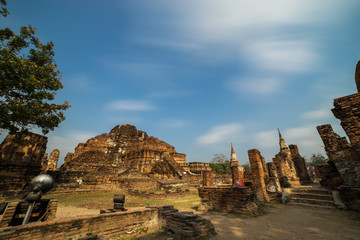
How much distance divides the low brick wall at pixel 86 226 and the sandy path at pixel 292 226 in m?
2.38

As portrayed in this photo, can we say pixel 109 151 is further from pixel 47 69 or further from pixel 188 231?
pixel 188 231

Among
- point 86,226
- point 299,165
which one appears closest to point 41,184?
point 86,226

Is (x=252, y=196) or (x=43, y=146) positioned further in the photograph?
(x=43, y=146)

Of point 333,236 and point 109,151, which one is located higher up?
point 109,151

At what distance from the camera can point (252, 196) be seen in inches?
251

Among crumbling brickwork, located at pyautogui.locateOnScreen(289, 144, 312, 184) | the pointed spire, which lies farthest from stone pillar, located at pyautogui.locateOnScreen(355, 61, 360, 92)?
the pointed spire

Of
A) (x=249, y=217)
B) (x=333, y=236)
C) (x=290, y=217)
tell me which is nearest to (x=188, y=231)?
(x=249, y=217)

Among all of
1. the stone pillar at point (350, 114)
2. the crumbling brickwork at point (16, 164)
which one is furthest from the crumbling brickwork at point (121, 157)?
the stone pillar at point (350, 114)

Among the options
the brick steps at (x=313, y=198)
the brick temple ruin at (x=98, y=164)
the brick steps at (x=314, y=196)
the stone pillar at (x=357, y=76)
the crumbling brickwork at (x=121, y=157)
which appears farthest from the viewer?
the crumbling brickwork at (x=121, y=157)

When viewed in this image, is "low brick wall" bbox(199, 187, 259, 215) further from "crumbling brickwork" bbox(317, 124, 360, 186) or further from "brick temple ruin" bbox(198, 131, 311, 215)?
"crumbling brickwork" bbox(317, 124, 360, 186)

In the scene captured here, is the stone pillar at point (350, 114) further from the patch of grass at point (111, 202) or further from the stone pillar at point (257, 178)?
the patch of grass at point (111, 202)

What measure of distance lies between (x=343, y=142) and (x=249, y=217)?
20.1ft

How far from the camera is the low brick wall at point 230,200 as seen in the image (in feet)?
20.2

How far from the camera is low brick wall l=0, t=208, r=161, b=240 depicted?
3.40 metres
